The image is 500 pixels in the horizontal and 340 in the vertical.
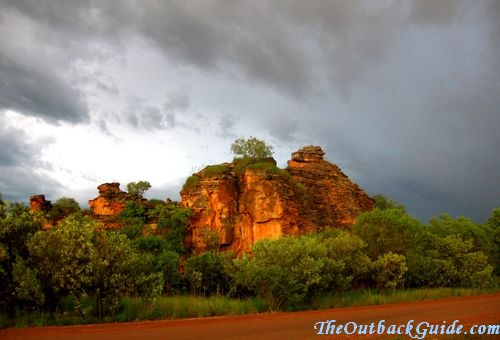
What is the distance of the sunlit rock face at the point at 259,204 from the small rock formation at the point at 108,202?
377 inches

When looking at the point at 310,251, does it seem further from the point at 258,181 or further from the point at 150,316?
the point at 258,181

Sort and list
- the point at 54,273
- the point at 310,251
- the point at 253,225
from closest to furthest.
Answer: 1. the point at 54,273
2. the point at 310,251
3. the point at 253,225

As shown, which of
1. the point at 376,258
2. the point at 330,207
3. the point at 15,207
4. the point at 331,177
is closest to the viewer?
the point at 15,207

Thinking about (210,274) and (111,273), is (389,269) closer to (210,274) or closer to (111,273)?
(210,274)

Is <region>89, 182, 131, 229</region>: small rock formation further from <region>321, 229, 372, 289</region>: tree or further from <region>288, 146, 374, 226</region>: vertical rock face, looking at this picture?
<region>321, 229, 372, 289</region>: tree

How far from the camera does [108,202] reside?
61500 millimetres

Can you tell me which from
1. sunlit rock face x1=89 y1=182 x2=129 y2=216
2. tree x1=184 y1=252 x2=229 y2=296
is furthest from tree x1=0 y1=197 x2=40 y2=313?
sunlit rock face x1=89 y1=182 x2=129 y2=216

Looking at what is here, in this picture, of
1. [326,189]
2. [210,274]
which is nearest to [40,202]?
[210,274]

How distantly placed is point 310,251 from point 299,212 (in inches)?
1097

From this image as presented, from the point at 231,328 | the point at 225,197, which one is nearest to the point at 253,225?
the point at 225,197

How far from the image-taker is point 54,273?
2084cm

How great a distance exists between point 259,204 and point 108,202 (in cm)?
2259

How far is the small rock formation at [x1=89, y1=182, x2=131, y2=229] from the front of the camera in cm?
6051

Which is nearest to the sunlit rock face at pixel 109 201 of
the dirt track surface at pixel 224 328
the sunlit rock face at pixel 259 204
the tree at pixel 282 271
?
the sunlit rock face at pixel 259 204
